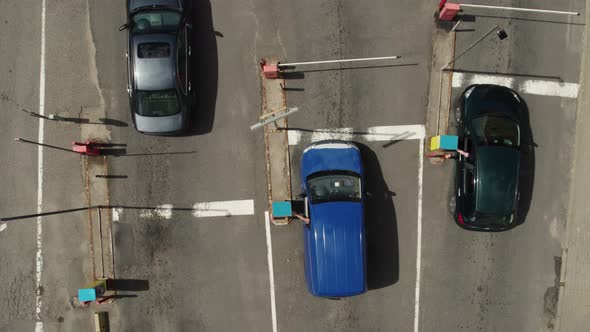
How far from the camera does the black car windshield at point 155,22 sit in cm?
1022

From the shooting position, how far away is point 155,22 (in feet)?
33.6

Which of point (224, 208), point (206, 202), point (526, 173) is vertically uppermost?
point (526, 173)

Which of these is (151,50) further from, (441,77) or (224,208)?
(441,77)

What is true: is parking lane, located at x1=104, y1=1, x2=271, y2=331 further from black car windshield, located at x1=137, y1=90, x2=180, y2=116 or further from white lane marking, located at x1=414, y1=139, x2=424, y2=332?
white lane marking, located at x1=414, y1=139, x2=424, y2=332

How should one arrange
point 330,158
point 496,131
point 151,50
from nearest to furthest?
point 496,131 < point 151,50 < point 330,158

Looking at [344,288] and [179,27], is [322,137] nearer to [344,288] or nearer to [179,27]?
[344,288]

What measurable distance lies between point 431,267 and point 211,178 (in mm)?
6729

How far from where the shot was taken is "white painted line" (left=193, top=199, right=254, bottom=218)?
11.1 m

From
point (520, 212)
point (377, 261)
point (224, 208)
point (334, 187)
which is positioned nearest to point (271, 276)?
point (224, 208)

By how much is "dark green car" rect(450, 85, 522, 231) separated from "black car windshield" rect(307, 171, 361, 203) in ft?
9.63

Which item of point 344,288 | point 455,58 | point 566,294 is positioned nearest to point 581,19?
point 455,58

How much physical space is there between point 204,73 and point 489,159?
798 centimetres

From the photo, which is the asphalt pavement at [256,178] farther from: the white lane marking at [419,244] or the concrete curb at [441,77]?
the concrete curb at [441,77]

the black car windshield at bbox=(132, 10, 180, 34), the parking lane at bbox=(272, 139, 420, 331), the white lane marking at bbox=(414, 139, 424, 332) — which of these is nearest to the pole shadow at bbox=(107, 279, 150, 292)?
the parking lane at bbox=(272, 139, 420, 331)
